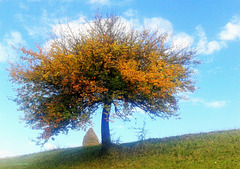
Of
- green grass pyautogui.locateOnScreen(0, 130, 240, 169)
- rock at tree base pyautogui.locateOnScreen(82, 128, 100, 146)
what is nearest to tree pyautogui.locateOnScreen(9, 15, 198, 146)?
green grass pyautogui.locateOnScreen(0, 130, 240, 169)

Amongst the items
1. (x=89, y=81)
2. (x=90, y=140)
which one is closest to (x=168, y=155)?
(x=89, y=81)

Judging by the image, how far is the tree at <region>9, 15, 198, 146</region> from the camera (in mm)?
17625

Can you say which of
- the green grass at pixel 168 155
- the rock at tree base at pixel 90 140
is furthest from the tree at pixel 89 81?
the rock at tree base at pixel 90 140

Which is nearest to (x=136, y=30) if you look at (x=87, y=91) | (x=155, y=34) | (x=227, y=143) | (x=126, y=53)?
(x=155, y=34)

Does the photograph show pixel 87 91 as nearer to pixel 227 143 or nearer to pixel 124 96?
pixel 124 96

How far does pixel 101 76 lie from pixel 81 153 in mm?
8812

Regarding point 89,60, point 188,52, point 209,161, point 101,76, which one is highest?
point 188,52

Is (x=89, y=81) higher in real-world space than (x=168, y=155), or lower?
higher

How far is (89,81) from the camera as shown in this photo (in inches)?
713

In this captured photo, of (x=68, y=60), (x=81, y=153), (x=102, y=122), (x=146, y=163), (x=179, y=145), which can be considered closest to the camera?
(x=146, y=163)

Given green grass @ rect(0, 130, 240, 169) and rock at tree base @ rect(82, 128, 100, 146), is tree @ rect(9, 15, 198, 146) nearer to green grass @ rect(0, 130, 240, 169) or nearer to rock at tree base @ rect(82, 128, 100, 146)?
green grass @ rect(0, 130, 240, 169)

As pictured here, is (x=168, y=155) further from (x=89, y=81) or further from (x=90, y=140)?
(x=90, y=140)

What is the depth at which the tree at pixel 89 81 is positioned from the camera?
17625 mm

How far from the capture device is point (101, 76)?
59.3 ft
